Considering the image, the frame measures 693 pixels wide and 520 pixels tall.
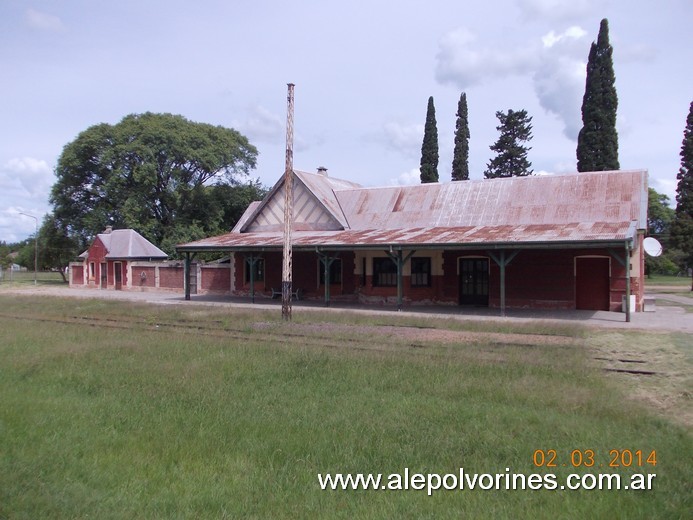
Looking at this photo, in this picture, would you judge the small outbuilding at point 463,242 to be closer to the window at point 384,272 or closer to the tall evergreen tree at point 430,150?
the window at point 384,272

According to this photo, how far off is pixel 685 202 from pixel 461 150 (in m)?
14.9

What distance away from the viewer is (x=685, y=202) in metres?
39.2

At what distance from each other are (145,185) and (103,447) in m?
40.9

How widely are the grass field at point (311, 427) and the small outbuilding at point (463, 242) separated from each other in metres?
9.44

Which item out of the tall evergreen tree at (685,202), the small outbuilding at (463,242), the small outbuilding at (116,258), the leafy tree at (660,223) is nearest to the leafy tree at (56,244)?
the small outbuilding at (116,258)

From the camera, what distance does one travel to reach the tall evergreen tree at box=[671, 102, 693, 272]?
38156mm

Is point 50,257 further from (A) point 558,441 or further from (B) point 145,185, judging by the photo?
(A) point 558,441

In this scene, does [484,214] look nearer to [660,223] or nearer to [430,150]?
[430,150]

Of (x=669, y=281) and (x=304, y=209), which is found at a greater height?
(x=304, y=209)

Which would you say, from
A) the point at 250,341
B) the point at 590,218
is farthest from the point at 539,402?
the point at 590,218

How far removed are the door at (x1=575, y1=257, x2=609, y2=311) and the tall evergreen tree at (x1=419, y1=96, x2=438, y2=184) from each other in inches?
858

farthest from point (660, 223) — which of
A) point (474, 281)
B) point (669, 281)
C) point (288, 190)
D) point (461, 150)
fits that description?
point (288, 190)

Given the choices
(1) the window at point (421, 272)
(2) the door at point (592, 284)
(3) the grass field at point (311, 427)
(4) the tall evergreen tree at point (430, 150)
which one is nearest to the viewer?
(3) the grass field at point (311, 427)

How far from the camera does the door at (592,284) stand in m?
20.8
